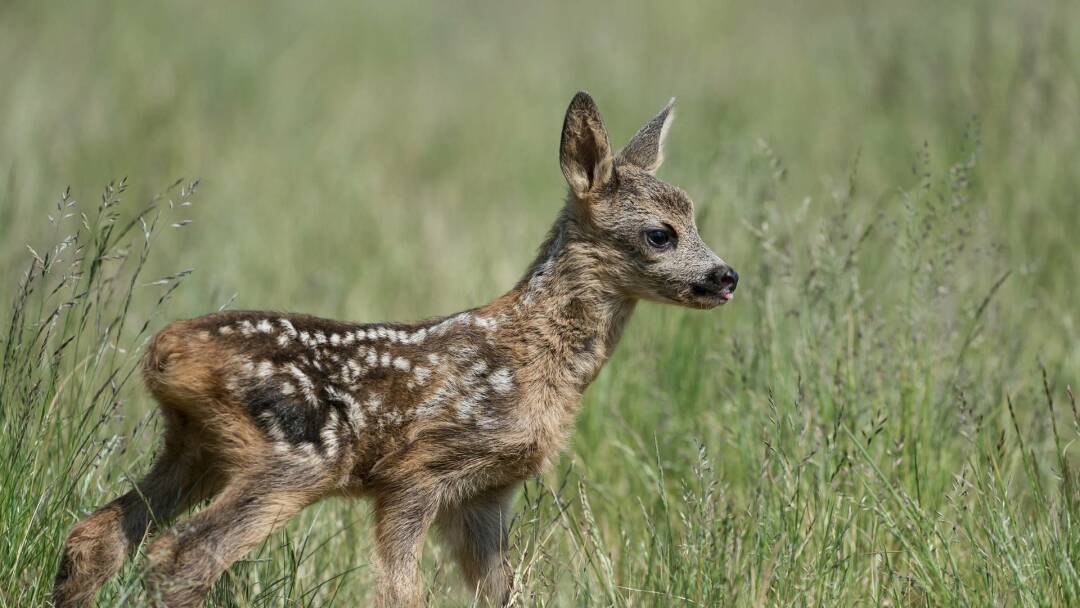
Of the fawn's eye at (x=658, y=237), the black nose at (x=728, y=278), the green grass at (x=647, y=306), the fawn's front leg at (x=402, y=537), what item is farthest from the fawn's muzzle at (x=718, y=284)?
the fawn's front leg at (x=402, y=537)

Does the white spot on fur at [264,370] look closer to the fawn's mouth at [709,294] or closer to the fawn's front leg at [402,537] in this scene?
the fawn's front leg at [402,537]

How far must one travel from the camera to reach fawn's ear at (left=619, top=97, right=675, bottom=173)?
545 centimetres

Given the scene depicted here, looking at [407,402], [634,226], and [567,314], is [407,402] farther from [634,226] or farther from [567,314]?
[634,226]

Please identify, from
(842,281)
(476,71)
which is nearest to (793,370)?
(842,281)

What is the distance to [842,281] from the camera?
6.06m

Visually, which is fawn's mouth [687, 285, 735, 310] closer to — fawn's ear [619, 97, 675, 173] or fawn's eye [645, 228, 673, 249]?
fawn's eye [645, 228, 673, 249]

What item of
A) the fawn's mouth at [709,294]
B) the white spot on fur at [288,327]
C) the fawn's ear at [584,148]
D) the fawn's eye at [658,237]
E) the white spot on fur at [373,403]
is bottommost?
the white spot on fur at [373,403]

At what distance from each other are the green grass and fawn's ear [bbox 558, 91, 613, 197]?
1.06 metres

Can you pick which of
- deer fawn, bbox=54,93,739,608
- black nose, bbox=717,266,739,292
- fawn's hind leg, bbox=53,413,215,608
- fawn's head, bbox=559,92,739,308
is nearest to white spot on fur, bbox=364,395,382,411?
deer fawn, bbox=54,93,739,608

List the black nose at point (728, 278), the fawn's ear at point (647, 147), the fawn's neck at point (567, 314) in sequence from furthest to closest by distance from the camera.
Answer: the fawn's ear at point (647, 147)
the black nose at point (728, 278)
the fawn's neck at point (567, 314)

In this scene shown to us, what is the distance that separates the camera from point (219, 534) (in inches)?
156

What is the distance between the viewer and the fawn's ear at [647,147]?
5453 mm

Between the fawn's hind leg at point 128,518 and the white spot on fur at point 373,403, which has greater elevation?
the white spot on fur at point 373,403

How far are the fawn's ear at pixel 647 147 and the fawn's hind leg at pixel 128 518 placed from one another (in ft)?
6.85
